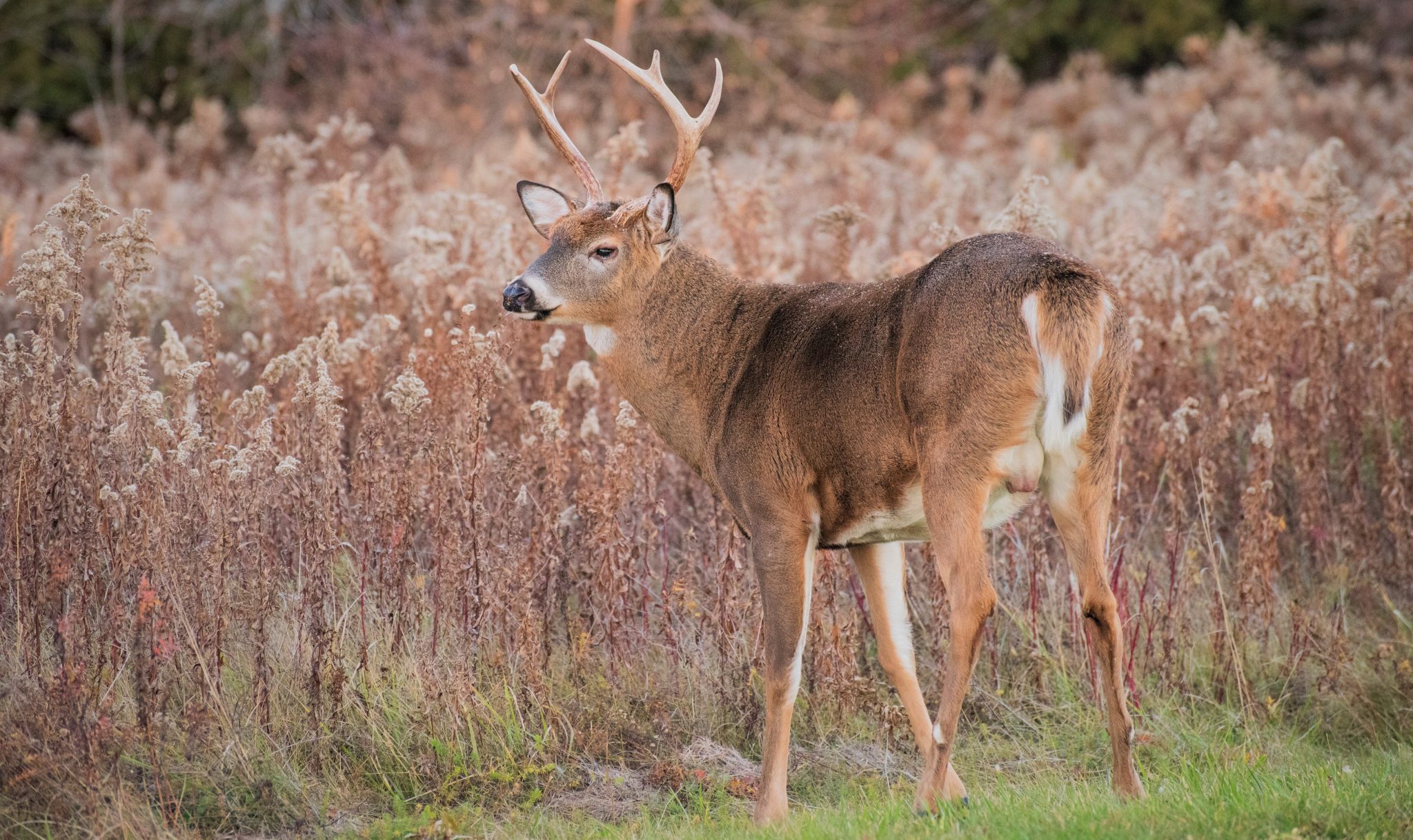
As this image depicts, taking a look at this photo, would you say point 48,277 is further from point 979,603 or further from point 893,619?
point 979,603

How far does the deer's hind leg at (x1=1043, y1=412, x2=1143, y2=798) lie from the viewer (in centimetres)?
490

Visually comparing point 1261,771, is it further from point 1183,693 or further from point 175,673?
point 175,673

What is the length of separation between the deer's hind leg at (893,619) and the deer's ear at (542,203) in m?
1.91

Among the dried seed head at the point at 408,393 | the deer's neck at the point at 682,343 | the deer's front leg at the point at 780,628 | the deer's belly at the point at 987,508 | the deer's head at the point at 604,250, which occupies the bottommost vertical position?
the deer's front leg at the point at 780,628

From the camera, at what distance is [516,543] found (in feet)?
21.0

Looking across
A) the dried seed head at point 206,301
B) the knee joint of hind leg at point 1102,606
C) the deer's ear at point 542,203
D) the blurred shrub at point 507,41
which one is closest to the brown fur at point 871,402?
the knee joint of hind leg at point 1102,606

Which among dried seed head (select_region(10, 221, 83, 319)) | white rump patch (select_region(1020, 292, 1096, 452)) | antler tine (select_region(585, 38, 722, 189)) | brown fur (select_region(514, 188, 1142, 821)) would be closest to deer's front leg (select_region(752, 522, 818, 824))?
brown fur (select_region(514, 188, 1142, 821))

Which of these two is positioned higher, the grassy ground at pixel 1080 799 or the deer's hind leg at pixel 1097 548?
the deer's hind leg at pixel 1097 548

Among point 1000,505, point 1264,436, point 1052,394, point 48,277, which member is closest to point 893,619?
point 1000,505

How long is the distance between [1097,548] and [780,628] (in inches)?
45.0

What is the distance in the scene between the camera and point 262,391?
19.2 ft

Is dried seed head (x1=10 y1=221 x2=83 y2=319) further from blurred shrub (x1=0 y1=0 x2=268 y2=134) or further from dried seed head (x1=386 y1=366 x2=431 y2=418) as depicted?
blurred shrub (x1=0 y1=0 x2=268 y2=134)

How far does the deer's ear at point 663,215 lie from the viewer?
19.2 feet

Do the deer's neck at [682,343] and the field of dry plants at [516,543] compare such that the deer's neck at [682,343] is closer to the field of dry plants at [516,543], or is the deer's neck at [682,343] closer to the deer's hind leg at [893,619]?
the field of dry plants at [516,543]
